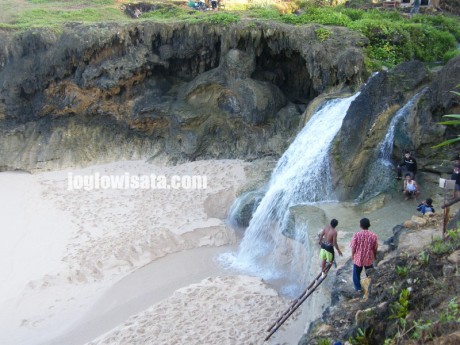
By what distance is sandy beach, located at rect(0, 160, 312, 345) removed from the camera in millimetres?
10023

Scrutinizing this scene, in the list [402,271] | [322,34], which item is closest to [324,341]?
[402,271]

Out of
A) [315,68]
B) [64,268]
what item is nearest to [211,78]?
[315,68]

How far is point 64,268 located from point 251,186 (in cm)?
617

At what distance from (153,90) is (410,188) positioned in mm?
11579

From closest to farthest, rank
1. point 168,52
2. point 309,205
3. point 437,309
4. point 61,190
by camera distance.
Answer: point 437,309
point 309,205
point 61,190
point 168,52

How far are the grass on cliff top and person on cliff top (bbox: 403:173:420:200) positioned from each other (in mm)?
5060

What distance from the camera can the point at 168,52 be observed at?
1883 centimetres

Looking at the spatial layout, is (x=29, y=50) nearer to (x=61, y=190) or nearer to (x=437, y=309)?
(x=61, y=190)

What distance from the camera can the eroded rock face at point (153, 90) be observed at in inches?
687

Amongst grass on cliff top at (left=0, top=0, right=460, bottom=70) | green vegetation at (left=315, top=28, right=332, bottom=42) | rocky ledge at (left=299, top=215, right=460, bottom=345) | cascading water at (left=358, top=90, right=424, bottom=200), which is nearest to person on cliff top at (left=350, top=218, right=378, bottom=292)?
rocky ledge at (left=299, top=215, right=460, bottom=345)

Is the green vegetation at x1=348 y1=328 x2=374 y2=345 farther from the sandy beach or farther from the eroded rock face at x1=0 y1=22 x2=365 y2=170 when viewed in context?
the eroded rock face at x1=0 y1=22 x2=365 y2=170

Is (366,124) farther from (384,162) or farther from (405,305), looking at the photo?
(405,305)

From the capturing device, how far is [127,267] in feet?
41.5

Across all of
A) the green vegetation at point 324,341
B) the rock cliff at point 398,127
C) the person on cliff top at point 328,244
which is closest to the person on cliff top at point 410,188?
the rock cliff at point 398,127
